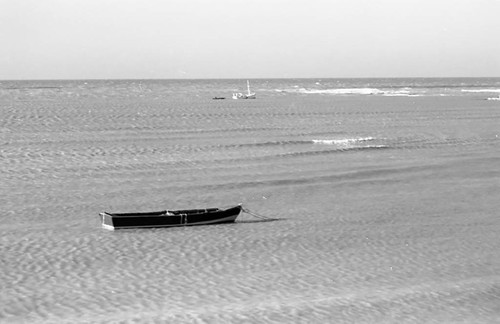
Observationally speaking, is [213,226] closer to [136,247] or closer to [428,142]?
[136,247]

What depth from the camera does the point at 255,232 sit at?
2664 centimetres

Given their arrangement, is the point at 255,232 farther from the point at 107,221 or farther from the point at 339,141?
the point at 339,141

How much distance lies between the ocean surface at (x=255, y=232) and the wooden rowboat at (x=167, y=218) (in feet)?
1.18

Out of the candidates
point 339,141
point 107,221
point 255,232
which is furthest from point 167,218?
point 339,141

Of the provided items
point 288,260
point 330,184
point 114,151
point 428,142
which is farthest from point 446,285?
point 428,142

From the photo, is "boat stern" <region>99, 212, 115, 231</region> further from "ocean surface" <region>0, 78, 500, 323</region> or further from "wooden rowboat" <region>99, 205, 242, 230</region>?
"ocean surface" <region>0, 78, 500, 323</region>

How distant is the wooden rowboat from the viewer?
26.4 m

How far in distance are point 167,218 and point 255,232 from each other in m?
3.08

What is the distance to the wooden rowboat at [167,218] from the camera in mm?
26438

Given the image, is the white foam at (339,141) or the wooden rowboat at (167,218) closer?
the wooden rowboat at (167,218)

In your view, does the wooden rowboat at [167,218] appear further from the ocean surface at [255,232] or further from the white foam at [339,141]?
the white foam at [339,141]

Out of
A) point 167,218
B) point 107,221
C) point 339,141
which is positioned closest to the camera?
point 107,221

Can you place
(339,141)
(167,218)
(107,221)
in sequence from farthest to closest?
(339,141) → (167,218) → (107,221)

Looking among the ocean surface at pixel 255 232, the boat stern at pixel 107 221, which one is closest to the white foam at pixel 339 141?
the ocean surface at pixel 255 232
